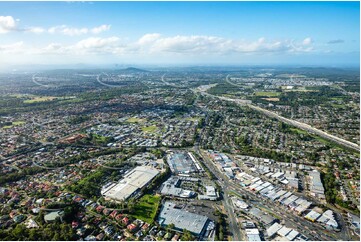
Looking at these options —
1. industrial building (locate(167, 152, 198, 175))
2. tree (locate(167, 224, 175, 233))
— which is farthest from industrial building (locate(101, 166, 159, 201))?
tree (locate(167, 224, 175, 233))

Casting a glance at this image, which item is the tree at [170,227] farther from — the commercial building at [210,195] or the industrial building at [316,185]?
the industrial building at [316,185]

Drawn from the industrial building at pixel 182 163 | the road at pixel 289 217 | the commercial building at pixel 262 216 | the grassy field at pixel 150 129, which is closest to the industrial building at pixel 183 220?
the road at pixel 289 217

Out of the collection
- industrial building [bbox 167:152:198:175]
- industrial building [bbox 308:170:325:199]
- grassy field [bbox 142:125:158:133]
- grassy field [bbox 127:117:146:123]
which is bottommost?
industrial building [bbox 308:170:325:199]

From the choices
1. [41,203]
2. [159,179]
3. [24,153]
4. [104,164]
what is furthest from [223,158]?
[24,153]

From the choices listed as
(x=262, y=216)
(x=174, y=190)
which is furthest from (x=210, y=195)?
(x=262, y=216)

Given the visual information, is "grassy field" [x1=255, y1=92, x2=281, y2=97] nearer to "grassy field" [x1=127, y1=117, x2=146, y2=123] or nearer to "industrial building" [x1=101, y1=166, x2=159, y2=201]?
"grassy field" [x1=127, y1=117, x2=146, y2=123]

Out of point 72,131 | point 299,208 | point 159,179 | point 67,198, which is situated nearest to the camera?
point 299,208

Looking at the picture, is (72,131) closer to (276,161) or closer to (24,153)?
(24,153)
